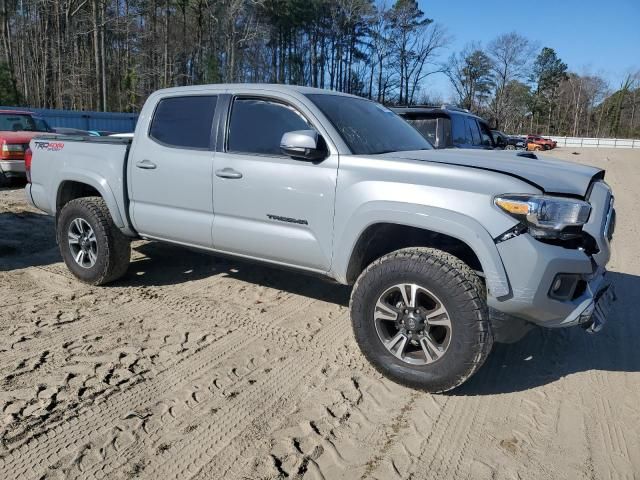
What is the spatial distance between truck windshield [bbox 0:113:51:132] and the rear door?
9249 millimetres

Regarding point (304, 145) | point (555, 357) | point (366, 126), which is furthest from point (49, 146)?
point (555, 357)

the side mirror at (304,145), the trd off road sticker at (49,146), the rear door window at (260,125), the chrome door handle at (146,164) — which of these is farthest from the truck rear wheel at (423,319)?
the trd off road sticker at (49,146)

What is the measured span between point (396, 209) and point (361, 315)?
2.44ft

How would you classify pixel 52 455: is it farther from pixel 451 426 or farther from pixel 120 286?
pixel 120 286

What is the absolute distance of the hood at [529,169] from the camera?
3031 millimetres

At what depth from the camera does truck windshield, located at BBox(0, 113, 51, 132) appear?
11844 millimetres

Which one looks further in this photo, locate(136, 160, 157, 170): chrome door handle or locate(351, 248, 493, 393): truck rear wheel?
locate(136, 160, 157, 170): chrome door handle

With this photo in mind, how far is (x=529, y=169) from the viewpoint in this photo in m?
3.24

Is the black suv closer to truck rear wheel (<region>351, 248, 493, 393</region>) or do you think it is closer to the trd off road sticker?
the trd off road sticker

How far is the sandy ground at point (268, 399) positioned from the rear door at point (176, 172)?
2.49ft

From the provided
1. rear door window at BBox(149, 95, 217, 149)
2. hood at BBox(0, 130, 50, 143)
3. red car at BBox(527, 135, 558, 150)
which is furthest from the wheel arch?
red car at BBox(527, 135, 558, 150)

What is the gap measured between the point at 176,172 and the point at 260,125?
86 centimetres

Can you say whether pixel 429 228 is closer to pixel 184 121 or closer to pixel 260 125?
pixel 260 125

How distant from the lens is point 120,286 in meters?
5.10
